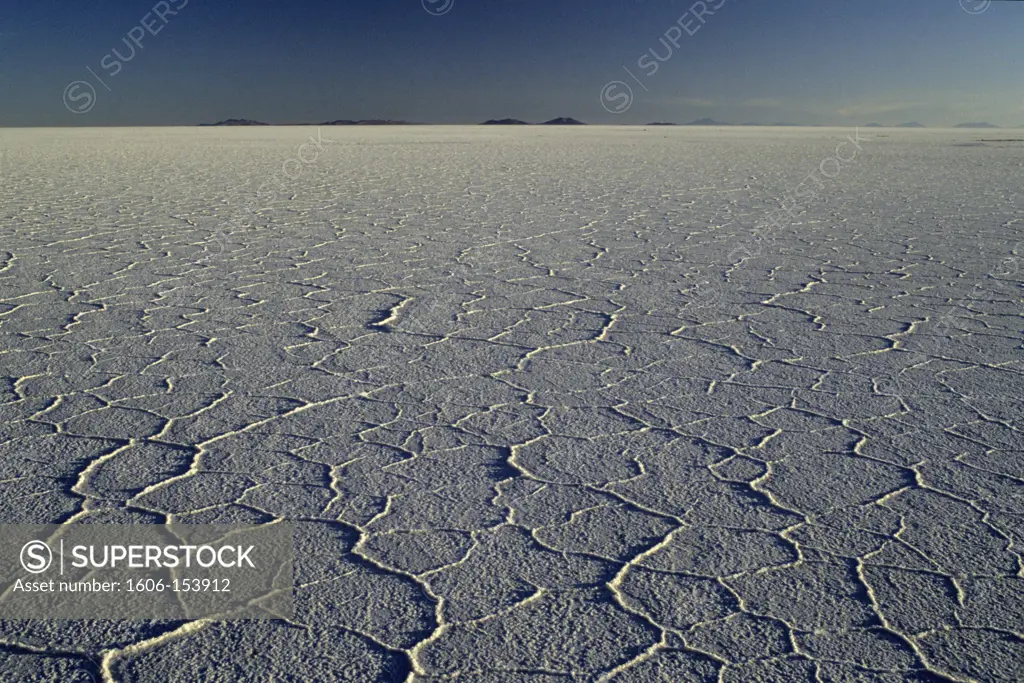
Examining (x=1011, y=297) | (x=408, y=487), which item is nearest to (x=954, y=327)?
(x=1011, y=297)

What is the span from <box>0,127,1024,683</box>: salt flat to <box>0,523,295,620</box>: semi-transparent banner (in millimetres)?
51

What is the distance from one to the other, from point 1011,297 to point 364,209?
527 cm

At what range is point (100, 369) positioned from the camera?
3012mm

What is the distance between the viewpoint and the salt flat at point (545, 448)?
61.7 inches

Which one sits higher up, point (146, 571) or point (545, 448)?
point (545, 448)

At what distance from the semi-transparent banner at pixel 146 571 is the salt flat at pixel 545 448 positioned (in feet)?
0.17

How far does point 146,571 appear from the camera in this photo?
1776mm

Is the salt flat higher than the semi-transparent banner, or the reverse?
the salt flat

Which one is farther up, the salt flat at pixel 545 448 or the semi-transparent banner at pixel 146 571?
the salt flat at pixel 545 448

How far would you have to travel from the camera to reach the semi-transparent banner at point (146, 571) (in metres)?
1.66

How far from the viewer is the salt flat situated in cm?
157

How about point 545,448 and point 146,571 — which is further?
point 545,448

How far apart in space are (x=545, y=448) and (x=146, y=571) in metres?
1.04

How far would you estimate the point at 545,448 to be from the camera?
2410 mm
